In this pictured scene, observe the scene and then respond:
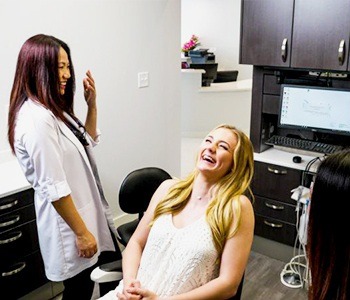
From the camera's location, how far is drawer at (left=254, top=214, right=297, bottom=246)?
9.21 feet

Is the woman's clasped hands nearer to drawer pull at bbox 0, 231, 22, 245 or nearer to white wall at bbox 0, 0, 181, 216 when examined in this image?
drawer pull at bbox 0, 231, 22, 245

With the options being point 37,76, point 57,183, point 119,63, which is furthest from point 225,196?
point 119,63

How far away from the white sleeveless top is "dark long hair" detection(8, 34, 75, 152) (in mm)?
680

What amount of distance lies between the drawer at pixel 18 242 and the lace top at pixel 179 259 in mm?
909

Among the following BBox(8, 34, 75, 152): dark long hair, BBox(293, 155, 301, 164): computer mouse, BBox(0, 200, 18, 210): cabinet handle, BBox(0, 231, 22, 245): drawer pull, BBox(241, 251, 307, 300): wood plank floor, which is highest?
BBox(8, 34, 75, 152): dark long hair

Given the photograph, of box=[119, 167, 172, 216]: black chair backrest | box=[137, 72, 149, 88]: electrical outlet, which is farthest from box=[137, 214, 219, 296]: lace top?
box=[137, 72, 149, 88]: electrical outlet

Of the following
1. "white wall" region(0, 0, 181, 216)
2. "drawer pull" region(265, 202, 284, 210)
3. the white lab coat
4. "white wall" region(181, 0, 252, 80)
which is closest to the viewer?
the white lab coat

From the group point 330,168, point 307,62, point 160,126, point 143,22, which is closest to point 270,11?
point 307,62

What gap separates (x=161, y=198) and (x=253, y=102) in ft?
4.81

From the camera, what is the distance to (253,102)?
2.96 meters

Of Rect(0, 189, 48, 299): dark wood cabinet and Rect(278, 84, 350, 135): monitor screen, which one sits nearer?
Rect(0, 189, 48, 299): dark wood cabinet

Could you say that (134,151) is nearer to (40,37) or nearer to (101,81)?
(101,81)

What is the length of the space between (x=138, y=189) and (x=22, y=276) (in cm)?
79

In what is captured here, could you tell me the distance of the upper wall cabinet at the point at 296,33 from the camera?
7.82ft
